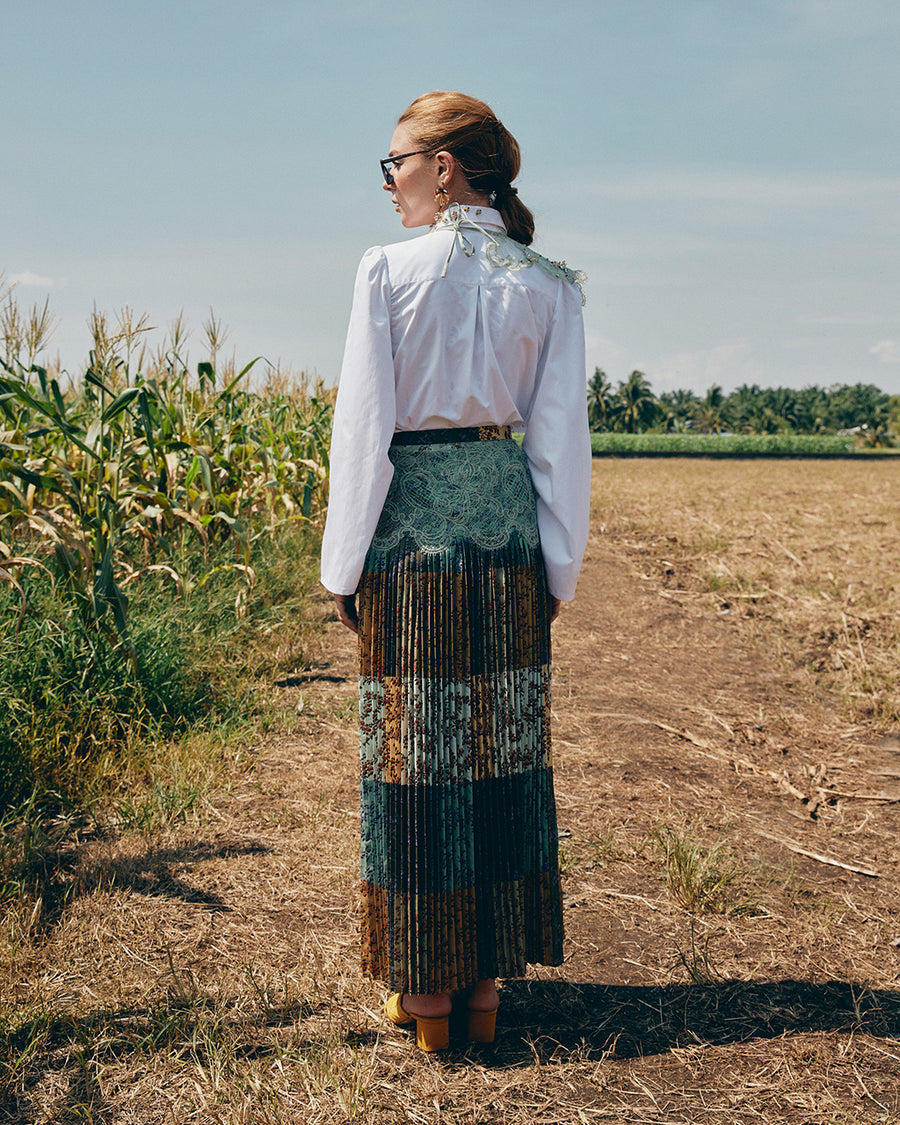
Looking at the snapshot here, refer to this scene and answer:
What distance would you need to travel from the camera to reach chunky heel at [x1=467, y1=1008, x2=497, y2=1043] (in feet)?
6.86

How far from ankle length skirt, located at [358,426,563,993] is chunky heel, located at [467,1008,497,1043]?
0.13 m

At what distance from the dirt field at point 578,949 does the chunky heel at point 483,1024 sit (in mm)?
35

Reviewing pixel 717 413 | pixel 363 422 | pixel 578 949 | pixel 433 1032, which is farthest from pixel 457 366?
pixel 717 413

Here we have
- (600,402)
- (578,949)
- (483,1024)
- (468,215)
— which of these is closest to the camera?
(468,215)

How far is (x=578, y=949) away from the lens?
2523 mm

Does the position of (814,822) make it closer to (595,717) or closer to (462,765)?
(595,717)

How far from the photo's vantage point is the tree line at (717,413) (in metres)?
76.2

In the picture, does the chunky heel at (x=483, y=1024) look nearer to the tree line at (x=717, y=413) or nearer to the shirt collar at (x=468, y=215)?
the shirt collar at (x=468, y=215)

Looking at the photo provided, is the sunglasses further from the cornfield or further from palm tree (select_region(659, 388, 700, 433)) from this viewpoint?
palm tree (select_region(659, 388, 700, 433))

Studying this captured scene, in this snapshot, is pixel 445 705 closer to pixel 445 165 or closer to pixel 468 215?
pixel 468 215

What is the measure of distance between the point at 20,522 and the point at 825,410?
117 metres

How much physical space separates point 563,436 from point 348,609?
2.10ft

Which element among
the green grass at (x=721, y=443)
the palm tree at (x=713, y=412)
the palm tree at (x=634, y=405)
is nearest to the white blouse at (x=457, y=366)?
the green grass at (x=721, y=443)

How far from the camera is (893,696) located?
15.5 feet
